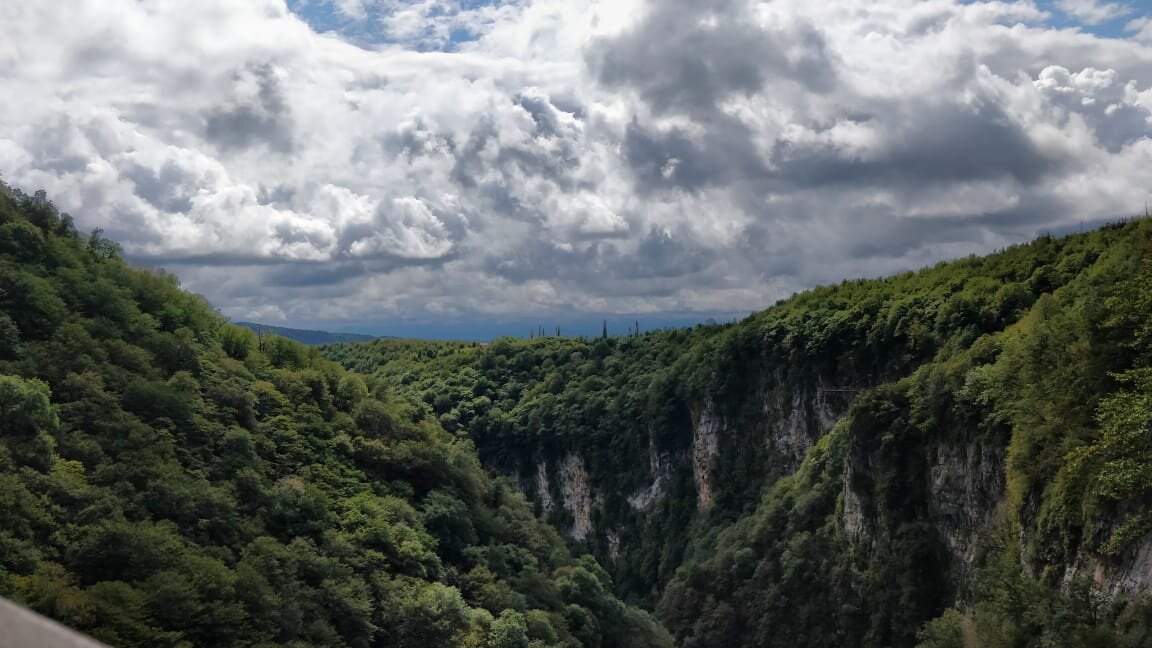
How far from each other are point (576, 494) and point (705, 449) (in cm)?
2909

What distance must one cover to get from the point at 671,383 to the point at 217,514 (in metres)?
90.8

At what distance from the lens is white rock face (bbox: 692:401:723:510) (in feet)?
412

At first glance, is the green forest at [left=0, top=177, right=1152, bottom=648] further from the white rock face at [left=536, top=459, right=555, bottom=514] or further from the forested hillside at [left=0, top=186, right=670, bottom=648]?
the white rock face at [left=536, top=459, right=555, bottom=514]

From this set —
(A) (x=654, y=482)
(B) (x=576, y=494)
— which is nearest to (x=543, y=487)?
(B) (x=576, y=494)

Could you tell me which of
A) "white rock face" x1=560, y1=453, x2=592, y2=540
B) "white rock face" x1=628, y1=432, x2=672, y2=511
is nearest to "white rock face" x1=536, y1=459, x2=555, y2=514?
"white rock face" x1=560, y1=453, x2=592, y2=540

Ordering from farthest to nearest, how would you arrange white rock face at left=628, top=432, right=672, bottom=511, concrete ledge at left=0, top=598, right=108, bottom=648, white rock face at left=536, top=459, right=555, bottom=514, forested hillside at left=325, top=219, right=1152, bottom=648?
1. white rock face at left=536, top=459, right=555, bottom=514
2. white rock face at left=628, top=432, right=672, bottom=511
3. forested hillside at left=325, top=219, right=1152, bottom=648
4. concrete ledge at left=0, top=598, right=108, bottom=648

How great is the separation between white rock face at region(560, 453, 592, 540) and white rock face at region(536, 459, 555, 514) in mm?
2856

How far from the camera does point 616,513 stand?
14138 centimetres

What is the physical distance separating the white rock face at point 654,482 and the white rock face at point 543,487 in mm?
17994

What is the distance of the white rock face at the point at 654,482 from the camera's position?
5369 inches

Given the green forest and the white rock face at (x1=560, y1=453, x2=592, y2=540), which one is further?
the white rock face at (x1=560, y1=453, x2=592, y2=540)

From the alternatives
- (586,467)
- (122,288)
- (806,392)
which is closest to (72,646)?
(122,288)

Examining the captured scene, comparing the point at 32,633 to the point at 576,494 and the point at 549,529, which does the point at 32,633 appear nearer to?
the point at 549,529

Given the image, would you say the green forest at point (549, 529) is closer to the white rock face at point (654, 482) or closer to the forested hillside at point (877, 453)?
the forested hillside at point (877, 453)
